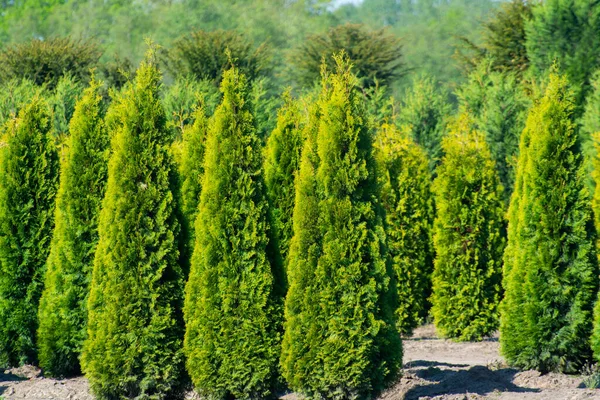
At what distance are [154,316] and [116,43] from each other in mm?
45791

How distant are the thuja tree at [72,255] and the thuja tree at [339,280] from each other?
140 inches

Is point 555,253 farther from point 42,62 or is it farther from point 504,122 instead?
point 42,62

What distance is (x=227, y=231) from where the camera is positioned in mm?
8945

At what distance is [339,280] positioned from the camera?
332 inches

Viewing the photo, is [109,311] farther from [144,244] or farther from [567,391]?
[567,391]

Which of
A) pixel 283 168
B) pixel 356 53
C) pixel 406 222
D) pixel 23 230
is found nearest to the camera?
pixel 283 168

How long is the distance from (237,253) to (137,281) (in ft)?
3.98

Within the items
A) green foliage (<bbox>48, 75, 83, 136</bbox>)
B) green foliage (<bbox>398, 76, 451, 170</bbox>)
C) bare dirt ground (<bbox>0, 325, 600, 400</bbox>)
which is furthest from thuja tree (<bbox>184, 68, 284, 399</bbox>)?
green foliage (<bbox>48, 75, 83, 136</bbox>)

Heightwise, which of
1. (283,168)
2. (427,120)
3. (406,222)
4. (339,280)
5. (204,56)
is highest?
(204,56)

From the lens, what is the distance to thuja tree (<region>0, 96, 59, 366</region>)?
38.5 feet

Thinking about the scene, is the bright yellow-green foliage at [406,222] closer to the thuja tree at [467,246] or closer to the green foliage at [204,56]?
the thuja tree at [467,246]

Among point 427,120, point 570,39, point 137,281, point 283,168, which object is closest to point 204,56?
point 427,120

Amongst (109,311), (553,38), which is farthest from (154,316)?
(553,38)

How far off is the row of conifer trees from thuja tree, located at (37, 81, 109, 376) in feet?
0.06
